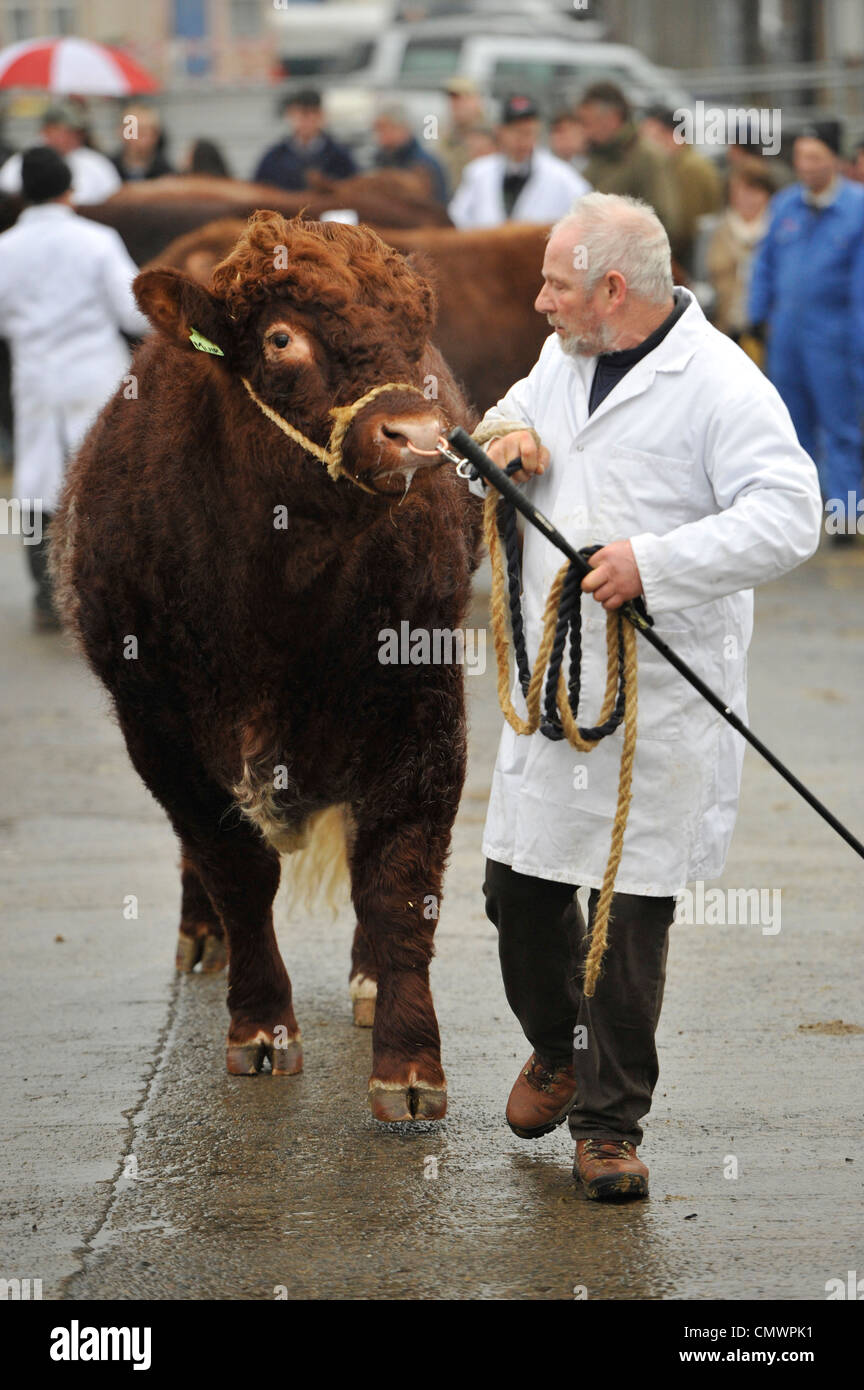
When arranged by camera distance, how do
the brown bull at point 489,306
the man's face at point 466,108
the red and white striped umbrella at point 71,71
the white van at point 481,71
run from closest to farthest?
the brown bull at point 489,306, the red and white striped umbrella at point 71,71, the man's face at point 466,108, the white van at point 481,71

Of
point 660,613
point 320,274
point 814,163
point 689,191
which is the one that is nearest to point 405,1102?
point 660,613

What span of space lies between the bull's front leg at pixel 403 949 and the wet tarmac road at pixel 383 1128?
0.09m

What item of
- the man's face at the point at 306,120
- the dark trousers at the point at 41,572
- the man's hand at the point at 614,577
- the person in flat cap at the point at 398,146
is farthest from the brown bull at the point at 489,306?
the man's hand at the point at 614,577

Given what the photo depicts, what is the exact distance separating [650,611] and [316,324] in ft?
3.16

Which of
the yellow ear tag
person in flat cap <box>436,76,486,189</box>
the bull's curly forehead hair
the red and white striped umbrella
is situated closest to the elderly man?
the bull's curly forehead hair

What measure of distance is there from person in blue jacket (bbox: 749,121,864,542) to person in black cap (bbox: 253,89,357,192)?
3772 mm

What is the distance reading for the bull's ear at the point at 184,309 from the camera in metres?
4.32

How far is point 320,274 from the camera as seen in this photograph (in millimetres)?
4289

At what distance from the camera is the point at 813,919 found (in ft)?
19.5

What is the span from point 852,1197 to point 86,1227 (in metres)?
1.49

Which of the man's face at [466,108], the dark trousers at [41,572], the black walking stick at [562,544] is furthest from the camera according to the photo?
the man's face at [466,108]

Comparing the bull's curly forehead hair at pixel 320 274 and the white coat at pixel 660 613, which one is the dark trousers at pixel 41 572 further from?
the white coat at pixel 660 613

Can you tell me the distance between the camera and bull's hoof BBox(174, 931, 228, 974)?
225 inches

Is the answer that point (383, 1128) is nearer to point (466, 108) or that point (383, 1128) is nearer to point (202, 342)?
point (202, 342)
